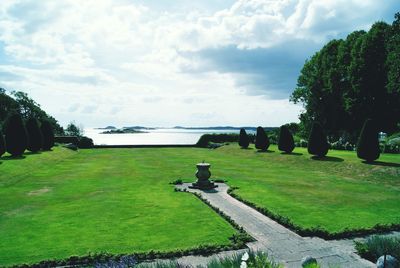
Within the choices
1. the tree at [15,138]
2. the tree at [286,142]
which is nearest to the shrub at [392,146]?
the tree at [286,142]

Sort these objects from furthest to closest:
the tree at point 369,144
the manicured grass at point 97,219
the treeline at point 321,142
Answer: the treeline at point 321,142 → the tree at point 369,144 → the manicured grass at point 97,219

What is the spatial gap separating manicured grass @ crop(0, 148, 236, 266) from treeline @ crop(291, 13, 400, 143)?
2928cm

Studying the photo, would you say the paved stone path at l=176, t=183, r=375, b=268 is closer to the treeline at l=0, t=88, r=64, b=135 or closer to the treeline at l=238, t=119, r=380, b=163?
the treeline at l=238, t=119, r=380, b=163

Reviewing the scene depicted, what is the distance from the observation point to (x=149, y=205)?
15477 mm

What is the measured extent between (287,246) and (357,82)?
3777 centimetres

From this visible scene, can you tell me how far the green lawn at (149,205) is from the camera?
10.7 m

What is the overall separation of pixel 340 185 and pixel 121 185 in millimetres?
13926

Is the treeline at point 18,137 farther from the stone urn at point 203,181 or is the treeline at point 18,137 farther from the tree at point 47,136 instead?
the stone urn at point 203,181

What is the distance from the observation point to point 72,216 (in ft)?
44.3

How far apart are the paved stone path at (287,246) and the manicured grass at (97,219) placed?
928 mm

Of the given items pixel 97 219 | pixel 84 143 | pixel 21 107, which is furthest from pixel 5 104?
pixel 97 219

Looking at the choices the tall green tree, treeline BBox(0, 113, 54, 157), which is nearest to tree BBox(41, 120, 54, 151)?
treeline BBox(0, 113, 54, 157)

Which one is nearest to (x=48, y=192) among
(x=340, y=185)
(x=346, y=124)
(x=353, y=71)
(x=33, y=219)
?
(x=33, y=219)

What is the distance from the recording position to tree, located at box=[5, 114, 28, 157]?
33406 millimetres
